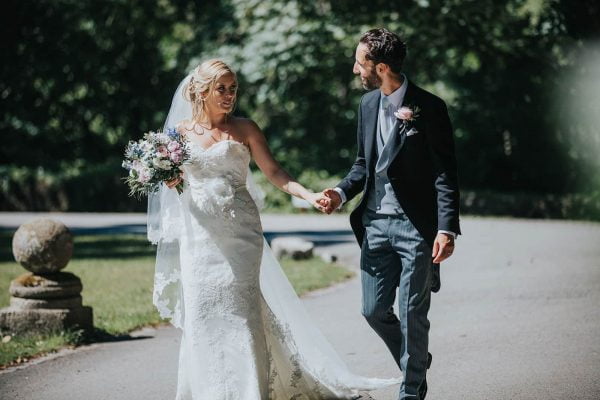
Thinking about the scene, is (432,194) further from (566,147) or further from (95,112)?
(95,112)

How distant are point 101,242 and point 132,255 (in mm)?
2727

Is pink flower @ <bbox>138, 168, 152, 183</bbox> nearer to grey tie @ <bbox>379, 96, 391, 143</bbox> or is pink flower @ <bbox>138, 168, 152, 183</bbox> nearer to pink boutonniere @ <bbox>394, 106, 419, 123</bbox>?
grey tie @ <bbox>379, 96, 391, 143</bbox>

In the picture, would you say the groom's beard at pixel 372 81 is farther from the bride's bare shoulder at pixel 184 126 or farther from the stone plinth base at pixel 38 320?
the stone plinth base at pixel 38 320

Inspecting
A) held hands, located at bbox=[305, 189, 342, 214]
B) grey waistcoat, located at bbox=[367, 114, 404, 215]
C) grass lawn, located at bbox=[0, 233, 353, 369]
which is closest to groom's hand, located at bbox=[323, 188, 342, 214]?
held hands, located at bbox=[305, 189, 342, 214]

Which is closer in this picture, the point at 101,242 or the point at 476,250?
the point at 476,250

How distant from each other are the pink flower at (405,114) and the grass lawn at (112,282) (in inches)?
165

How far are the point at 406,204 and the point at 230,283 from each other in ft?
3.91

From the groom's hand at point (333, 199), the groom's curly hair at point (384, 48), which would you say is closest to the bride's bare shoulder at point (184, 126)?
the groom's hand at point (333, 199)

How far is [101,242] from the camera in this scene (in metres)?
17.5

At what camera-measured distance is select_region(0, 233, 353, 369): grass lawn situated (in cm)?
751

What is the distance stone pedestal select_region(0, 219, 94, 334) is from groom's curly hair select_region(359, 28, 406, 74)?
4.28m

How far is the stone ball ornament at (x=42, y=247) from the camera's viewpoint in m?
7.66

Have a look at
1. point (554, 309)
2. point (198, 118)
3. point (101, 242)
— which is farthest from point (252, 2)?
point (198, 118)

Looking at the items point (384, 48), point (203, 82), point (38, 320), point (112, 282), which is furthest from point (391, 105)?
point (112, 282)
